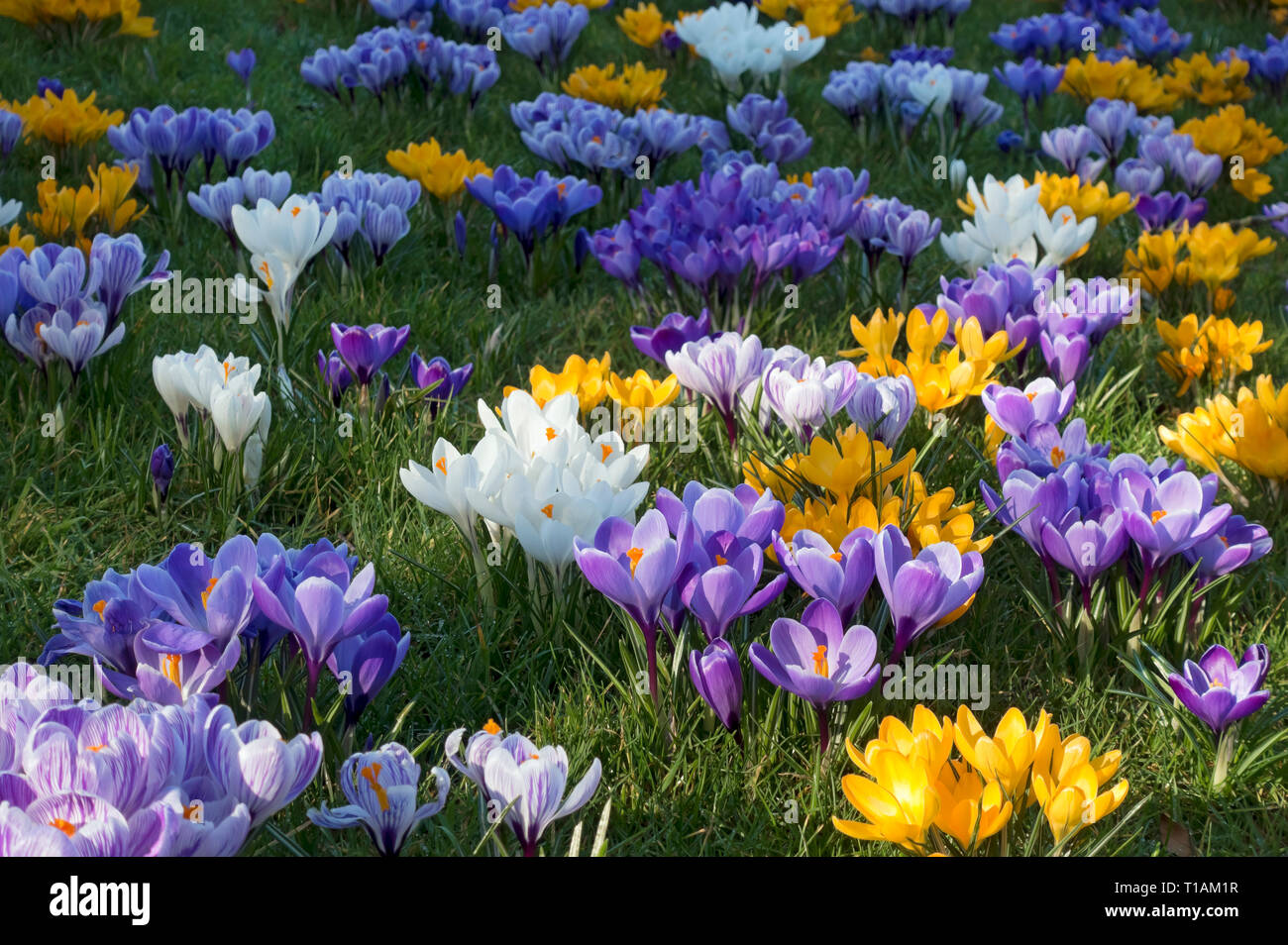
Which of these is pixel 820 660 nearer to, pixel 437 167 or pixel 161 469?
pixel 161 469

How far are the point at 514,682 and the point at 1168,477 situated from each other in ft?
4.45

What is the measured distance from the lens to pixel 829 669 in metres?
1.91

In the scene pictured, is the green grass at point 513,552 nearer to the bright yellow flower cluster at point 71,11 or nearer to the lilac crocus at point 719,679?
the lilac crocus at point 719,679

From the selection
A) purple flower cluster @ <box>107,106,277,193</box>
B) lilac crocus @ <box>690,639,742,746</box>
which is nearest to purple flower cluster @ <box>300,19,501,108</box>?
purple flower cluster @ <box>107,106,277,193</box>

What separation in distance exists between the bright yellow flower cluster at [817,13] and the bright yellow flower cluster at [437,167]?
3.28 meters

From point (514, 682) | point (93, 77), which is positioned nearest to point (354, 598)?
point (514, 682)

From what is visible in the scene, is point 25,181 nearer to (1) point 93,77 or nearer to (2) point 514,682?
(1) point 93,77

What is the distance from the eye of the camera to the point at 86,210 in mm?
3873

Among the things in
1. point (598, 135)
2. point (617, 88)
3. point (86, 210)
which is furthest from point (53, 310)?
point (617, 88)

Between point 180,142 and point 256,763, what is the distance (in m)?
3.44

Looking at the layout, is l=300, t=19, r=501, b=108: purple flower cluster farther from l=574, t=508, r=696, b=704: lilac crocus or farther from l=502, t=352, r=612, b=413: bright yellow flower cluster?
l=574, t=508, r=696, b=704: lilac crocus

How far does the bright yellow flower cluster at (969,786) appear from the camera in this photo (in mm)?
→ 1655

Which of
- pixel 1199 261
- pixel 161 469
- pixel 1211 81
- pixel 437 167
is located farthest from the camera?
pixel 1211 81

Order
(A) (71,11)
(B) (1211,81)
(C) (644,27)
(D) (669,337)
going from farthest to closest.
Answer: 1. (B) (1211,81)
2. (C) (644,27)
3. (A) (71,11)
4. (D) (669,337)
